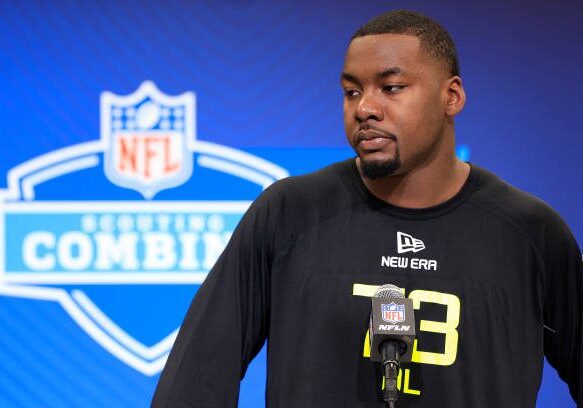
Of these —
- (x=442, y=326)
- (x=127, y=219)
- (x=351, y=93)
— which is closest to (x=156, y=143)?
(x=127, y=219)

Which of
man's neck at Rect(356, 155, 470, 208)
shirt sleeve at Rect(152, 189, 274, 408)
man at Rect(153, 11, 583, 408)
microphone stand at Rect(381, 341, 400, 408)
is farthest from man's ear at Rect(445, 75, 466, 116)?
microphone stand at Rect(381, 341, 400, 408)

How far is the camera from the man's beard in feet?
4.98

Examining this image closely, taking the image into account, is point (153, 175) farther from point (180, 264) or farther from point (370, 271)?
point (370, 271)

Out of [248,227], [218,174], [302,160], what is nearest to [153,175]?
[218,174]

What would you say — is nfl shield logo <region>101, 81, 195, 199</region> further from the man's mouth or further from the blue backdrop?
the man's mouth

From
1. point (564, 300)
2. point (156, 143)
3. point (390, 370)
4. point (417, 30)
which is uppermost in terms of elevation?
point (156, 143)

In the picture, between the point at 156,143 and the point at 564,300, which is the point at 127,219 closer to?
the point at 156,143

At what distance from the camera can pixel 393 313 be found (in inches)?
53.3

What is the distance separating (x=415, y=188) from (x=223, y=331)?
43cm

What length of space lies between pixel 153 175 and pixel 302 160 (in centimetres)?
48

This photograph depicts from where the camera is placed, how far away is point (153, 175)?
2.88 m

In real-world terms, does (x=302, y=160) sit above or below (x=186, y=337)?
above

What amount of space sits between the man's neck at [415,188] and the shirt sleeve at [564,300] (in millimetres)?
205

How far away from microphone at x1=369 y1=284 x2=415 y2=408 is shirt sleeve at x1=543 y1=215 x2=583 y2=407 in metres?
0.37
